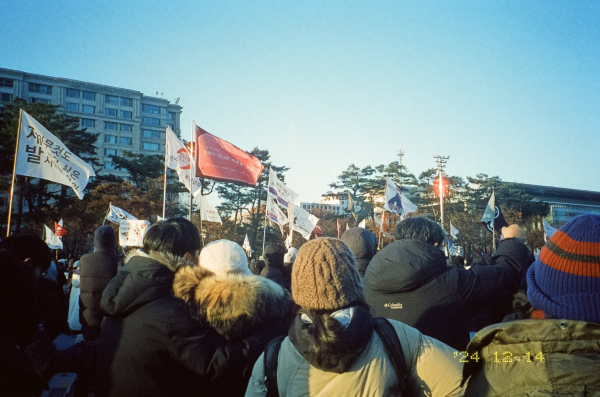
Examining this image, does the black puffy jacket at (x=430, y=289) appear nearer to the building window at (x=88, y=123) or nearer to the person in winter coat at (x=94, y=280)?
the person in winter coat at (x=94, y=280)

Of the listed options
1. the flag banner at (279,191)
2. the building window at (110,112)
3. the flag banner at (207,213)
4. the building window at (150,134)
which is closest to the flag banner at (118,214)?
the flag banner at (207,213)

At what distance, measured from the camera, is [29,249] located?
3.73 metres

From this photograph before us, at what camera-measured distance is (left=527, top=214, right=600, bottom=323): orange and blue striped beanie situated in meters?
1.32

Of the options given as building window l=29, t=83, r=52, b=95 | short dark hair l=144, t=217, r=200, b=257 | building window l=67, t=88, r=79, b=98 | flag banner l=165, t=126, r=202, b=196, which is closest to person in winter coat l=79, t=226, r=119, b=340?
short dark hair l=144, t=217, r=200, b=257

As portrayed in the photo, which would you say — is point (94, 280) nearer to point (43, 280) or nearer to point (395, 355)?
point (43, 280)

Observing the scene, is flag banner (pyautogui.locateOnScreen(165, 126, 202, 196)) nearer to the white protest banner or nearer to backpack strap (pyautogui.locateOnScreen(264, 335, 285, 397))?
the white protest banner

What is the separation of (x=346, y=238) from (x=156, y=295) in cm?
209

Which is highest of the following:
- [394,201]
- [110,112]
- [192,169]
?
[110,112]

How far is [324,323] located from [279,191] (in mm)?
14706

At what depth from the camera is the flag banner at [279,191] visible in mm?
16234

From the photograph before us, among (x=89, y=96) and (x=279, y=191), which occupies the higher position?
(x=89, y=96)

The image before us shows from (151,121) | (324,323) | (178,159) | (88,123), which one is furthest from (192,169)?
(151,121)

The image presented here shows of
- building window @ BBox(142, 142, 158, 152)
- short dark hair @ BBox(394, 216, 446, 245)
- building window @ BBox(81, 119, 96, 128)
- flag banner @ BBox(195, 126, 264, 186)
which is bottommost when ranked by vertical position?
short dark hair @ BBox(394, 216, 446, 245)

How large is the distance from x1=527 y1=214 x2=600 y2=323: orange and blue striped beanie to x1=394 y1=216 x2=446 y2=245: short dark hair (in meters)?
1.56
